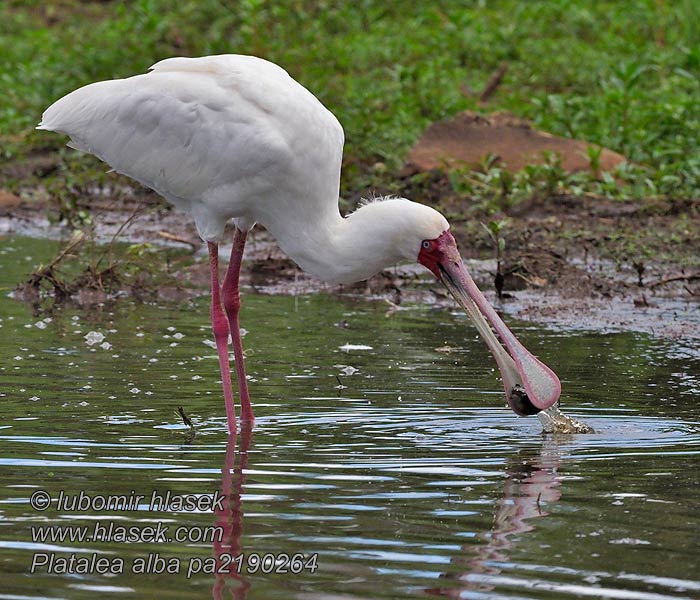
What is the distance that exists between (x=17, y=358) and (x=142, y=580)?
166 inches

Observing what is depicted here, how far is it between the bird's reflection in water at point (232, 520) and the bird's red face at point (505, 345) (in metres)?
1.21

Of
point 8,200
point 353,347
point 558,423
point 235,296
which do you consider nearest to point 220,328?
point 235,296

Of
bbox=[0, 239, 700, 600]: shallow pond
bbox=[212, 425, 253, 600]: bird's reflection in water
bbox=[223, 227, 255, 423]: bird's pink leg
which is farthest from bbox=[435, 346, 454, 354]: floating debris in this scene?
bbox=[212, 425, 253, 600]: bird's reflection in water

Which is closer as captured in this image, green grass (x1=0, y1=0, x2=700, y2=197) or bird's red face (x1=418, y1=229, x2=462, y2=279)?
bird's red face (x1=418, y1=229, x2=462, y2=279)

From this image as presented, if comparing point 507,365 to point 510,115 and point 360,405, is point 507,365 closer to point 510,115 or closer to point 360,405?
point 360,405

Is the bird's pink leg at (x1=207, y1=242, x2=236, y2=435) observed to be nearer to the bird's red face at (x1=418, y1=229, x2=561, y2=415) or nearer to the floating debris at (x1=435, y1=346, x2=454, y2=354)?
the bird's red face at (x1=418, y1=229, x2=561, y2=415)

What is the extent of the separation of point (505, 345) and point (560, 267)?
4690 millimetres

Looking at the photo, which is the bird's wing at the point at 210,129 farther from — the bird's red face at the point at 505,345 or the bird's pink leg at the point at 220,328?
the bird's red face at the point at 505,345

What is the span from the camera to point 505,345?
7.50 metres

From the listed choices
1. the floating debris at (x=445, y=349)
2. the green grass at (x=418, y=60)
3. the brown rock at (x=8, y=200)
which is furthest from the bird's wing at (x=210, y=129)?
the brown rock at (x=8, y=200)

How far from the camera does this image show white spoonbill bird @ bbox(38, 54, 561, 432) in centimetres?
742

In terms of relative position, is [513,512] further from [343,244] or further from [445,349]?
[445,349]

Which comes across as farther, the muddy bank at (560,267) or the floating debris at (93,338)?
the muddy bank at (560,267)

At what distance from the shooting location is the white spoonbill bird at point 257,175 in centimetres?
742
